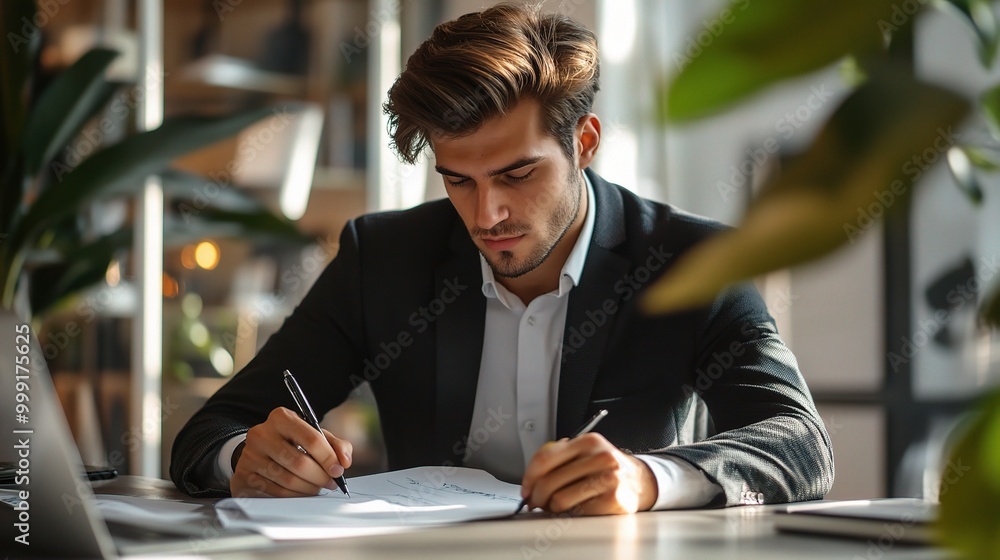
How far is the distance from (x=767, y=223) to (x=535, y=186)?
1.42m

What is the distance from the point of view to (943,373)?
2764mm

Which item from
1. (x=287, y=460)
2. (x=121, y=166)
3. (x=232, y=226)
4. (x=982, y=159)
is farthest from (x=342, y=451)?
(x=232, y=226)

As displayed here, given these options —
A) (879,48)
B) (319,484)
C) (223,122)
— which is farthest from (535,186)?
(879,48)

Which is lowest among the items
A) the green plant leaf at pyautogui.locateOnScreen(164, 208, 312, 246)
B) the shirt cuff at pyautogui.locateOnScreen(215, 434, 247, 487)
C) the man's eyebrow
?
the shirt cuff at pyautogui.locateOnScreen(215, 434, 247, 487)

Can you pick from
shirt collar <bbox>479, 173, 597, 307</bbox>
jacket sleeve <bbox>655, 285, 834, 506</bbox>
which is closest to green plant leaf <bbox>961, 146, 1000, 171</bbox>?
jacket sleeve <bbox>655, 285, 834, 506</bbox>

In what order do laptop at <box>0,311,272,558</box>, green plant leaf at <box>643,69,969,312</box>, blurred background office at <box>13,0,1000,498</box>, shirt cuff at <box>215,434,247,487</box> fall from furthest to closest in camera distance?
blurred background office at <box>13,0,1000,498</box> < shirt cuff at <box>215,434,247,487</box> < laptop at <box>0,311,272,558</box> < green plant leaf at <box>643,69,969,312</box>

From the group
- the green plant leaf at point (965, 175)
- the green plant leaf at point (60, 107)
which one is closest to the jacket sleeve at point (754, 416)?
the green plant leaf at point (965, 175)

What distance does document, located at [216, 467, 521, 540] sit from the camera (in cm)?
94

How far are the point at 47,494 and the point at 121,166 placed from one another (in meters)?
1.64

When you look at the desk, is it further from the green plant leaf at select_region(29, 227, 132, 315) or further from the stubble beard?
the green plant leaf at select_region(29, 227, 132, 315)

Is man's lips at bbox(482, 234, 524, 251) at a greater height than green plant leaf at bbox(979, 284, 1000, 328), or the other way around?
man's lips at bbox(482, 234, 524, 251)

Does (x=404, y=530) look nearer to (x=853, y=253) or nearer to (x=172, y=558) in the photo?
(x=172, y=558)

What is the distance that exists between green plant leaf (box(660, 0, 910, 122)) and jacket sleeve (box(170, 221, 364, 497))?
4.37 ft

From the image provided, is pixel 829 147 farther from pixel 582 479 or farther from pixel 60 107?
pixel 60 107
